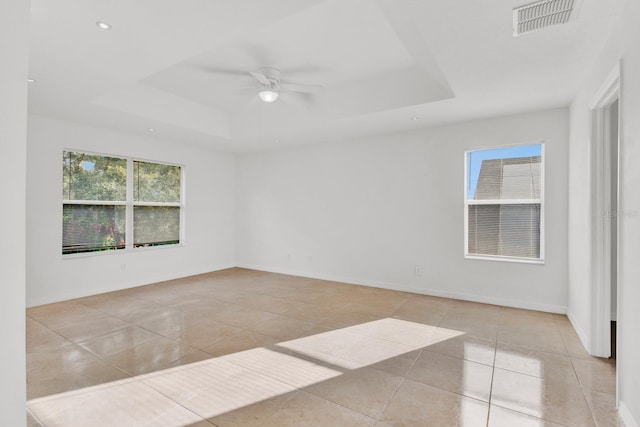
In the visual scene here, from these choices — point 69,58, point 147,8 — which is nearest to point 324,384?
point 147,8

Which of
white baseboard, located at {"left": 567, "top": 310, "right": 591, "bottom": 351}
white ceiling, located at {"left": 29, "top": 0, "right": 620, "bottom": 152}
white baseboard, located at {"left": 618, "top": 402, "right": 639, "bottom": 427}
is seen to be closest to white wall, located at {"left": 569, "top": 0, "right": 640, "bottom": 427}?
white baseboard, located at {"left": 618, "top": 402, "right": 639, "bottom": 427}

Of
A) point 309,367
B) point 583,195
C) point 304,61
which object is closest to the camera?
point 309,367

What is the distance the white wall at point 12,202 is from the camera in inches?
41.9

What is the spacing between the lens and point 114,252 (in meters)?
5.02

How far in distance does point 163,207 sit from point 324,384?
479cm

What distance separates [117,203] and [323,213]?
3.47 meters

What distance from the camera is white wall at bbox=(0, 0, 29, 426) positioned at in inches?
41.9

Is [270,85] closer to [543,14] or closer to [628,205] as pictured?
[543,14]

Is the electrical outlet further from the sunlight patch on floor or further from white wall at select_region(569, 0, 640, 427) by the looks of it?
white wall at select_region(569, 0, 640, 427)

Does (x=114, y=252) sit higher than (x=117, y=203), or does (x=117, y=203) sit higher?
(x=117, y=203)

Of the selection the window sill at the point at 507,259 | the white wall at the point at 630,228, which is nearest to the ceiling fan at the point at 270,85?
the white wall at the point at 630,228

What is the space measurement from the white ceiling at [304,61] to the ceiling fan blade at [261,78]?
0.80 feet

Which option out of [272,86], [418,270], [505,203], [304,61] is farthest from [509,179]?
[272,86]

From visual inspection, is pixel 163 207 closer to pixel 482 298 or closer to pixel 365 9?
pixel 365 9
